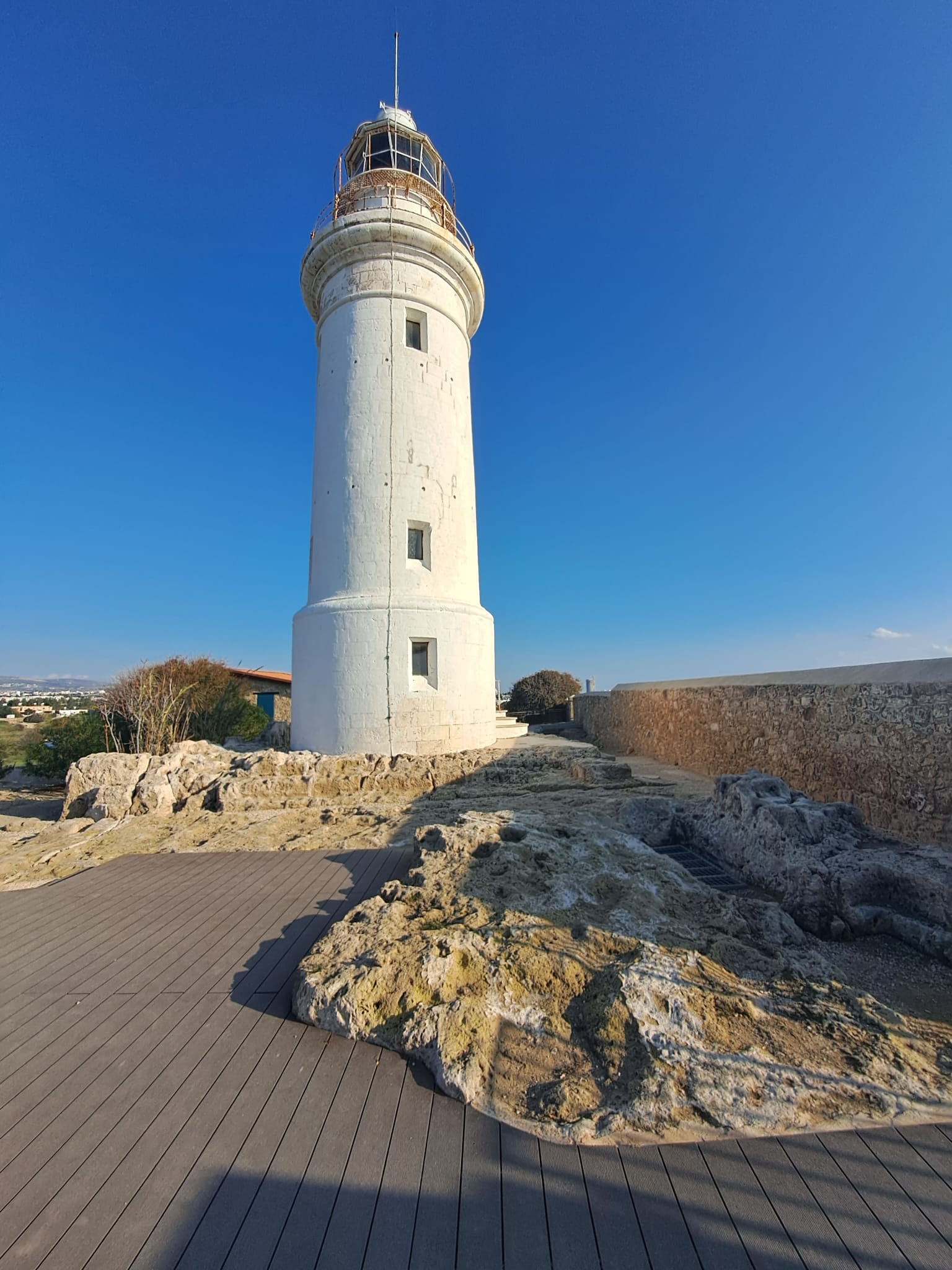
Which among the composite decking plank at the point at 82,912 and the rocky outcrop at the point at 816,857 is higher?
the rocky outcrop at the point at 816,857

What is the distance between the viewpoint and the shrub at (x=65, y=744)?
14125 millimetres

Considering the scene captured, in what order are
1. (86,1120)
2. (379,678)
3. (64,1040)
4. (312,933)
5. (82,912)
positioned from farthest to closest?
(379,678)
(82,912)
(312,933)
(64,1040)
(86,1120)

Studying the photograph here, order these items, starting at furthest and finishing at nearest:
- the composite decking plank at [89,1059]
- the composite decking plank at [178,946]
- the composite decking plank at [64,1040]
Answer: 1. the composite decking plank at [178,946]
2. the composite decking plank at [64,1040]
3. the composite decking plank at [89,1059]

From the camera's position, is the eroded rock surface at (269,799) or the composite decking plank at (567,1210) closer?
the composite decking plank at (567,1210)

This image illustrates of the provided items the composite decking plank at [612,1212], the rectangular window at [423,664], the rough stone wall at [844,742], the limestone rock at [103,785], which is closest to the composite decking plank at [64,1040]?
the composite decking plank at [612,1212]

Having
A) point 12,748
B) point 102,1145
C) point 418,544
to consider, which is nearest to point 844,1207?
point 102,1145

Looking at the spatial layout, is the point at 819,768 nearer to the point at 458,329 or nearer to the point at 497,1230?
the point at 497,1230

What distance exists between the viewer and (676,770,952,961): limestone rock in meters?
4.12

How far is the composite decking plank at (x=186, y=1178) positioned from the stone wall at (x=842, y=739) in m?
6.99

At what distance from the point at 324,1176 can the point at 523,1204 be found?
816 millimetres

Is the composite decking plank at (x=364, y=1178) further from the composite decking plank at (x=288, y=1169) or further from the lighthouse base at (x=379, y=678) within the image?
the lighthouse base at (x=379, y=678)

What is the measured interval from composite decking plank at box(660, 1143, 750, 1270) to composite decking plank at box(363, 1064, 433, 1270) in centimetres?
103

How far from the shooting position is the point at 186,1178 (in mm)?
2240

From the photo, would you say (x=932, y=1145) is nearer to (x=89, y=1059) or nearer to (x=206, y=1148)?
(x=206, y=1148)
